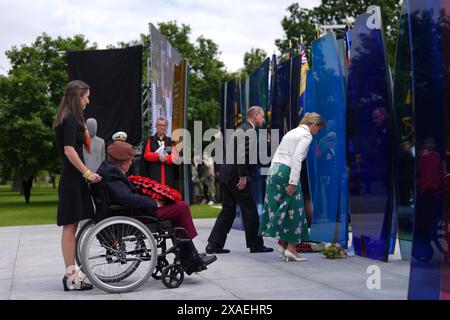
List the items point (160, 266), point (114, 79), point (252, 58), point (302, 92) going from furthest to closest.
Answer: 1. point (252, 58)
2. point (114, 79)
3. point (302, 92)
4. point (160, 266)

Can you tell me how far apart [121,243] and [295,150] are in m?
2.26

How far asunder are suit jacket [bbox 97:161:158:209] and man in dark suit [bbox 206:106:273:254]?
246 cm

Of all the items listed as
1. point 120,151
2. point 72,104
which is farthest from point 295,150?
point 72,104

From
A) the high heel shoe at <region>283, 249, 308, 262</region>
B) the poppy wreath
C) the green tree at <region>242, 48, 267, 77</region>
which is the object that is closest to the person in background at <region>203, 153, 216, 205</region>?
the high heel shoe at <region>283, 249, 308, 262</region>

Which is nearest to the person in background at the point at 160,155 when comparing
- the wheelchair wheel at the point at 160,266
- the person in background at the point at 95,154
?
the person in background at the point at 95,154

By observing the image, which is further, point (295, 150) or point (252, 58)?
point (252, 58)

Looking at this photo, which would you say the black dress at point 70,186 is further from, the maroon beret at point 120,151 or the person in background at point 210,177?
the person in background at point 210,177

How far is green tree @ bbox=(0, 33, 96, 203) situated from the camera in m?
23.0

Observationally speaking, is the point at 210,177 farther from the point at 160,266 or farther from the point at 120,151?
the point at 120,151

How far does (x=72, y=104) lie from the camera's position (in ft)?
17.5

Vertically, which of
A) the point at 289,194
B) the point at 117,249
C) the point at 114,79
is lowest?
the point at 117,249

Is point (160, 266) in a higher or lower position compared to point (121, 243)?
lower

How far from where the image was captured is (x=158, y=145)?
9445mm
